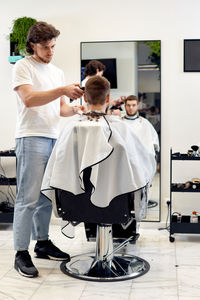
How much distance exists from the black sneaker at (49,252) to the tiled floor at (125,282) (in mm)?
45

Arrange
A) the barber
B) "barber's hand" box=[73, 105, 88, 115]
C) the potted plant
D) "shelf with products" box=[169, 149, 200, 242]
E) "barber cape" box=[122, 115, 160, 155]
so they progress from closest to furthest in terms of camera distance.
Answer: the barber, "barber's hand" box=[73, 105, 88, 115], "shelf with products" box=[169, 149, 200, 242], "barber cape" box=[122, 115, 160, 155], the potted plant

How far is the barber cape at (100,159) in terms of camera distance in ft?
7.92

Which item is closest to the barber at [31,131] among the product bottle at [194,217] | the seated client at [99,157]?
the seated client at [99,157]

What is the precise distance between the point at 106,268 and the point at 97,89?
1.12 meters

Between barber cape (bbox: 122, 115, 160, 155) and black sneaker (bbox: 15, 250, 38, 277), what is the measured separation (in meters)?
1.57

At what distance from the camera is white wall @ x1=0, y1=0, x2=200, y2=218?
3.97 meters

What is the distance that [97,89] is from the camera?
2504mm

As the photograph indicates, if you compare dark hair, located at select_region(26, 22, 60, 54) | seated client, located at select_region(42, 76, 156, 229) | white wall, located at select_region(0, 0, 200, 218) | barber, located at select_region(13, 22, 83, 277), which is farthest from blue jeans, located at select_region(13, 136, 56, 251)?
white wall, located at select_region(0, 0, 200, 218)

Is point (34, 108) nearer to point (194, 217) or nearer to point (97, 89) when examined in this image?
point (97, 89)

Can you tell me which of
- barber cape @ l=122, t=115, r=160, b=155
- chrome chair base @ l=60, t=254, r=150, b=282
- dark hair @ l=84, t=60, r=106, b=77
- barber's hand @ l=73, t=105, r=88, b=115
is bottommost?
chrome chair base @ l=60, t=254, r=150, b=282

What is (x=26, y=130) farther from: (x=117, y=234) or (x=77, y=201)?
(x=117, y=234)

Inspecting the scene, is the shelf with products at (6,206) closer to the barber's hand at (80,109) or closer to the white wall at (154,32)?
the white wall at (154,32)

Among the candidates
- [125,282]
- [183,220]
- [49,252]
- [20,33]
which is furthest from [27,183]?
[20,33]

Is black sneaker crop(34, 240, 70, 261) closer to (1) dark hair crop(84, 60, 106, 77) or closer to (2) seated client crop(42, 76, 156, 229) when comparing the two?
(2) seated client crop(42, 76, 156, 229)
